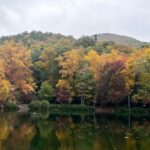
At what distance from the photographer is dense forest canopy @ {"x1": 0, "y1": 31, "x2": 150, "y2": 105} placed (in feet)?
187

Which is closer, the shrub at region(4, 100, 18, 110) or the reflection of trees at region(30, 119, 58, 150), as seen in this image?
the reflection of trees at region(30, 119, 58, 150)

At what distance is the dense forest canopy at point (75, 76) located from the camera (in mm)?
56938

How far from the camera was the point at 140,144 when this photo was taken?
25547 mm

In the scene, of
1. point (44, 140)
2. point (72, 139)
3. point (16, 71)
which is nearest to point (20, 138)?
point (44, 140)

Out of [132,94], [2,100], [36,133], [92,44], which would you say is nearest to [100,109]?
[132,94]

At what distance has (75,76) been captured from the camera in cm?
6250

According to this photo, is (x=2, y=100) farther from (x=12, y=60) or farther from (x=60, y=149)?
(x=60, y=149)

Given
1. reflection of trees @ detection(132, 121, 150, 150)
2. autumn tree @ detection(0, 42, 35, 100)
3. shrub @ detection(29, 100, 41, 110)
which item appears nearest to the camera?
reflection of trees @ detection(132, 121, 150, 150)

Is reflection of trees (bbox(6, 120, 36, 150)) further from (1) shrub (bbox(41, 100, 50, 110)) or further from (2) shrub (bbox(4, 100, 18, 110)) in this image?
(1) shrub (bbox(41, 100, 50, 110))

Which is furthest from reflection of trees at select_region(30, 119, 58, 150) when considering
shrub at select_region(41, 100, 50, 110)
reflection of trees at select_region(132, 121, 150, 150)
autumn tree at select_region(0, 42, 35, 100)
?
autumn tree at select_region(0, 42, 35, 100)

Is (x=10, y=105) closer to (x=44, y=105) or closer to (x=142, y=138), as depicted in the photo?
(x=44, y=105)

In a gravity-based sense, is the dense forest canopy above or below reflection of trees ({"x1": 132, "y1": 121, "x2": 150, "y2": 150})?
above

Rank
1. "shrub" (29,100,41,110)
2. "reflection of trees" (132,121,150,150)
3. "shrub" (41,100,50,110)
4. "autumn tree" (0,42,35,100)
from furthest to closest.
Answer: "autumn tree" (0,42,35,100) < "shrub" (41,100,50,110) < "shrub" (29,100,41,110) < "reflection of trees" (132,121,150,150)

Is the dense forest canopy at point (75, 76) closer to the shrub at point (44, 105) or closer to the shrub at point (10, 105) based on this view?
the shrub at point (10, 105)
